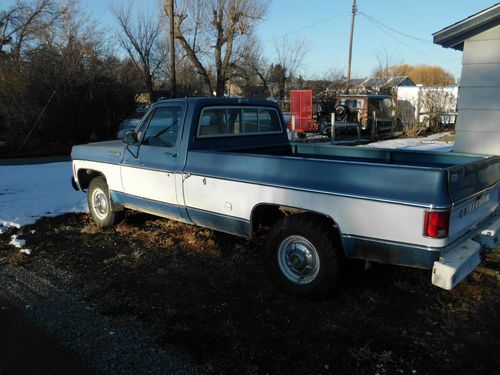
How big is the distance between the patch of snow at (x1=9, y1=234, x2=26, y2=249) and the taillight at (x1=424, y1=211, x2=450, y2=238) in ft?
15.6

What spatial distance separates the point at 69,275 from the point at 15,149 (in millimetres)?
13141

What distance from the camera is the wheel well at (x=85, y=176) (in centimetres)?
667

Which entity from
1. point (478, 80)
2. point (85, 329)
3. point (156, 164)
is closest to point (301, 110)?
point (478, 80)

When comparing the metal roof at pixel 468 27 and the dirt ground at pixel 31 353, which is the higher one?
the metal roof at pixel 468 27

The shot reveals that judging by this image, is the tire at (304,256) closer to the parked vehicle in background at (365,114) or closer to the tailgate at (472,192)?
the tailgate at (472,192)

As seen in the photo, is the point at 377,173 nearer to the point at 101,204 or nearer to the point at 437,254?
the point at 437,254

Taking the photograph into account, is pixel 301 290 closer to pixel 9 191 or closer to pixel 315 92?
pixel 9 191

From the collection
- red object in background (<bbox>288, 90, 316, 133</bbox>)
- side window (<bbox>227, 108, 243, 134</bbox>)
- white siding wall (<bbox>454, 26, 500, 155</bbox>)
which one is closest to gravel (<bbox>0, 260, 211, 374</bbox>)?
side window (<bbox>227, 108, 243, 134</bbox>)

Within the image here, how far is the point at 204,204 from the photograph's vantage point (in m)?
4.64

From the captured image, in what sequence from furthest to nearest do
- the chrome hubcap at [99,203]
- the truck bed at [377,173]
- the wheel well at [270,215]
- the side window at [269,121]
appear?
the chrome hubcap at [99,203], the side window at [269,121], the wheel well at [270,215], the truck bed at [377,173]

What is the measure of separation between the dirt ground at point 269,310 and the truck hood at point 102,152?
46.1 inches

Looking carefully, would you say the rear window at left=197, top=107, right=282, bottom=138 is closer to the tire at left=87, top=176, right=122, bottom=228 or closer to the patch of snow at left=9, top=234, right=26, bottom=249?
the tire at left=87, top=176, right=122, bottom=228

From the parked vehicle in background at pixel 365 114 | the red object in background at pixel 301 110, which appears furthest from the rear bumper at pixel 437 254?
the parked vehicle in background at pixel 365 114

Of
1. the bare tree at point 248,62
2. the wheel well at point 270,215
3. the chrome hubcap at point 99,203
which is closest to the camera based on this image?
the wheel well at point 270,215
